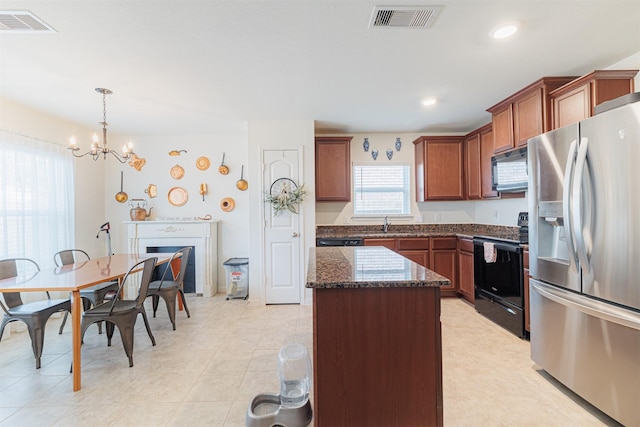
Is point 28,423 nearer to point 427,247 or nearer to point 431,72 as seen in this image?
point 431,72

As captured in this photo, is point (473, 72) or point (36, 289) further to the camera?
point (473, 72)

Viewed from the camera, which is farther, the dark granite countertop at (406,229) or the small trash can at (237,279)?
the dark granite countertop at (406,229)

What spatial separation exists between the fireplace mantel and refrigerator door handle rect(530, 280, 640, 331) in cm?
411

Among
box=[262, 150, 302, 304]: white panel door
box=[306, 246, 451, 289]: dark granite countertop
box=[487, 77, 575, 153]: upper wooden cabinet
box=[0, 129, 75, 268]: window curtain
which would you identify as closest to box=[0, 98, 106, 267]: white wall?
box=[0, 129, 75, 268]: window curtain

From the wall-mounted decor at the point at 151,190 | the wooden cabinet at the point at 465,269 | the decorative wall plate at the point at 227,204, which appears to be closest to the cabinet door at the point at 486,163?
the wooden cabinet at the point at 465,269

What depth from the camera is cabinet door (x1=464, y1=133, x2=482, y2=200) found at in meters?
4.13

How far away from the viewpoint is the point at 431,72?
266cm

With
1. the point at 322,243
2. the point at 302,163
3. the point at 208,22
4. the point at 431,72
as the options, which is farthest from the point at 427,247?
the point at 208,22

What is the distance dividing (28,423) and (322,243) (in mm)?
3079

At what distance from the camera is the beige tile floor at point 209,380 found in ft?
6.09

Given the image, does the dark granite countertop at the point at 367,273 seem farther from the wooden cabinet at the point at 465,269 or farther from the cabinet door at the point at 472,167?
the cabinet door at the point at 472,167

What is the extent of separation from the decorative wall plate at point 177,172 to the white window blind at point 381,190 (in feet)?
9.21

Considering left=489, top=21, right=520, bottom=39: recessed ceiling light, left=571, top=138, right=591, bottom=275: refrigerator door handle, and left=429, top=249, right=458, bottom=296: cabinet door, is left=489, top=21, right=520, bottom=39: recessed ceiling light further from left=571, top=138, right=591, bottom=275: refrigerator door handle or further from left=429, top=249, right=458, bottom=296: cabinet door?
left=429, top=249, right=458, bottom=296: cabinet door

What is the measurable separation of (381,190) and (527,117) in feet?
7.30
